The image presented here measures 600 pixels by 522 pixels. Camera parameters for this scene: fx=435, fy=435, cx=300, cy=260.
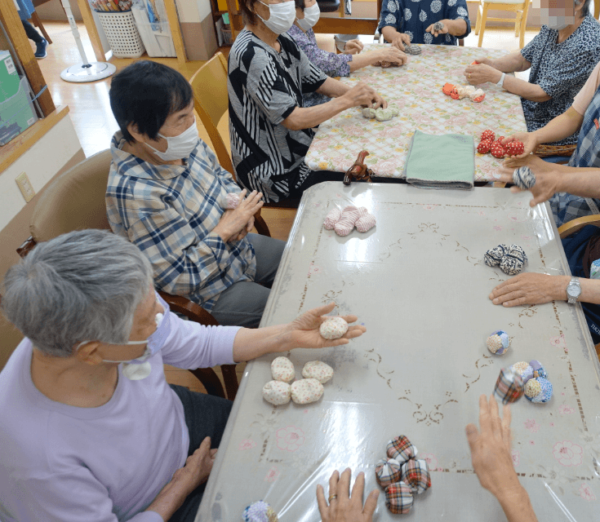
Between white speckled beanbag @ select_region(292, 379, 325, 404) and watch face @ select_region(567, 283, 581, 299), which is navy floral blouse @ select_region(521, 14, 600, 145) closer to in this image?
watch face @ select_region(567, 283, 581, 299)

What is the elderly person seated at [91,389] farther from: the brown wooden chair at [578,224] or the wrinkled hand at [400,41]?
the wrinkled hand at [400,41]

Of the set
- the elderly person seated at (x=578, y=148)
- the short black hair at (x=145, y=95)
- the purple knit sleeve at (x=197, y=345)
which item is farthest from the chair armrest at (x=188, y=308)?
the elderly person seated at (x=578, y=148)

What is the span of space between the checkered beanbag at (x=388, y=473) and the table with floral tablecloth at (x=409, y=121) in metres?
1.05

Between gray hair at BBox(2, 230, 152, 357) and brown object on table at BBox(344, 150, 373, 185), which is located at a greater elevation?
gray hair at BBox(2, 230, 152, 357)

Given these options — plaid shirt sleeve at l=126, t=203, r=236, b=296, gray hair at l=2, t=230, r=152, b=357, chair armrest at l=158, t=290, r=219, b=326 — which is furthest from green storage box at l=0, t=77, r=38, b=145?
gray hair at l=2, t=230, r=152, b=357

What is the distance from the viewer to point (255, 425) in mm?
971

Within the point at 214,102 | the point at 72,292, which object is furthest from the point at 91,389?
the point at 214,102

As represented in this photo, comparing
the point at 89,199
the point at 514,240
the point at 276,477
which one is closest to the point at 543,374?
the point at 514,240

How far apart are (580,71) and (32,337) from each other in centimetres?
231

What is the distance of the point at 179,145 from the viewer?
138 cm

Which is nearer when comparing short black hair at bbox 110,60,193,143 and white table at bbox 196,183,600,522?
white table at bbox 196,183,600,522

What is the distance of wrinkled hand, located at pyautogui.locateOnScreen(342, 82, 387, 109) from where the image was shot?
188cm

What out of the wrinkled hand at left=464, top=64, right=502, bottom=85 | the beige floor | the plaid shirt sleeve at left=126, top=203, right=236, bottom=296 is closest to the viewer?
the plaid shirt sleeve at left=126, top=203, right=236, bottom=296

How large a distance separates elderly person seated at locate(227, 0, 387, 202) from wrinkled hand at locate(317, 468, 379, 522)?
1472 mm
